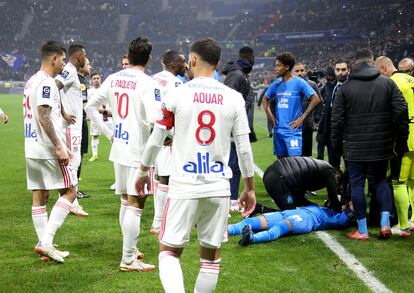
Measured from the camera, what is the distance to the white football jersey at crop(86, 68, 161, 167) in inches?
204

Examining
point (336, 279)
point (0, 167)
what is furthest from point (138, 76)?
point (0, 167)

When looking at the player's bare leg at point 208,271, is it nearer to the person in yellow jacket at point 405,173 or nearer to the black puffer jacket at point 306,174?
the black puffer jacket at point 306,174

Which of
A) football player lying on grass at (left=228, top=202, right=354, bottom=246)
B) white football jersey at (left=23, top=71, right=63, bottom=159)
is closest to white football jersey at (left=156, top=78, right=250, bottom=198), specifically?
white football jersey at (left=23, top=71, right=63, bottom=159)

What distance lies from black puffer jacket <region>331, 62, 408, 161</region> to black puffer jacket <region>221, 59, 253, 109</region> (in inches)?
65.8

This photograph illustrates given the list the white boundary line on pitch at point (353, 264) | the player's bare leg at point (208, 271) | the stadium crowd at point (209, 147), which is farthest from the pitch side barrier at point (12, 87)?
the player's bare leg at point (208, 271)

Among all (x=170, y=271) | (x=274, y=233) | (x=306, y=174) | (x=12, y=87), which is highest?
(x=12, y=87)

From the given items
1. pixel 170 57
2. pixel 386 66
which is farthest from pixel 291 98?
pixel 170 57

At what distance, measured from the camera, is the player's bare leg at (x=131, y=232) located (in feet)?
16.8

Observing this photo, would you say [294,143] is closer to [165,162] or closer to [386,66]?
[386,66]

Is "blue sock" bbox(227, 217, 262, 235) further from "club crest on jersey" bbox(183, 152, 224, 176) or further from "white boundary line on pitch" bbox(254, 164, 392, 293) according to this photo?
"club crest on jersey" bbox(183, 152, 224, 176)

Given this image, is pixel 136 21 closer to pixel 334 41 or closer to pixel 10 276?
pixel 334 41

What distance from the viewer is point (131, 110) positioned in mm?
5199

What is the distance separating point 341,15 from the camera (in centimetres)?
5231

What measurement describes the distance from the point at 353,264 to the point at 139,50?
2982 millimetres
